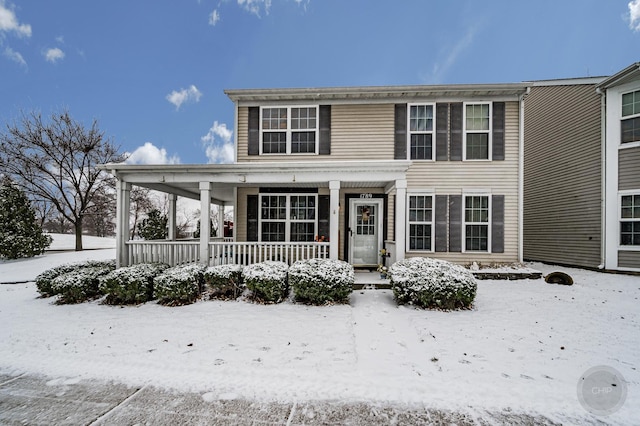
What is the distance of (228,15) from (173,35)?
3.13 metres

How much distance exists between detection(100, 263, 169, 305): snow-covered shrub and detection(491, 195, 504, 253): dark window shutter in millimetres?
9588

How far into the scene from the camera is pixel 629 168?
8.88 meters

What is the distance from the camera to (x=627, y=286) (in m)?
7.38

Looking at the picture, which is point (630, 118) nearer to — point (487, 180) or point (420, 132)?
point (487, 180)

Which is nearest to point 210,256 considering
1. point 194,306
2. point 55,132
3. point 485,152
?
point 194,306

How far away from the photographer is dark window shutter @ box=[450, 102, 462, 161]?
9.00 metres

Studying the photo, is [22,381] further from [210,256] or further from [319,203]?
[319,203]

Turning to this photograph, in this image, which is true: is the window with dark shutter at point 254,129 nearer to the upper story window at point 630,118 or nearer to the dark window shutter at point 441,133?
the dark window shutter at point 441,133

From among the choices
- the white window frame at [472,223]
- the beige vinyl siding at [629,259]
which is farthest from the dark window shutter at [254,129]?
the beige vinyl siding at [629,259]

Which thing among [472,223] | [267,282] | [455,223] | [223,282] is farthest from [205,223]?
[472,223]

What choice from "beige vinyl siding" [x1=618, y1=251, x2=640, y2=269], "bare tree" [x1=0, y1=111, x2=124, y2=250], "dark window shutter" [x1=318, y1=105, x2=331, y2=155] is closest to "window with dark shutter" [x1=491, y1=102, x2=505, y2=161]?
"beige vinyl siding" [x1=618, y1=251, x2=640, y2=269]

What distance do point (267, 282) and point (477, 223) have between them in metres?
6.84

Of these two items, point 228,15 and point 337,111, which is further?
point 228,15

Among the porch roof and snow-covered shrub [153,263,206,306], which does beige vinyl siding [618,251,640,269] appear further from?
snow-covered shrub [153,263,206,306]
